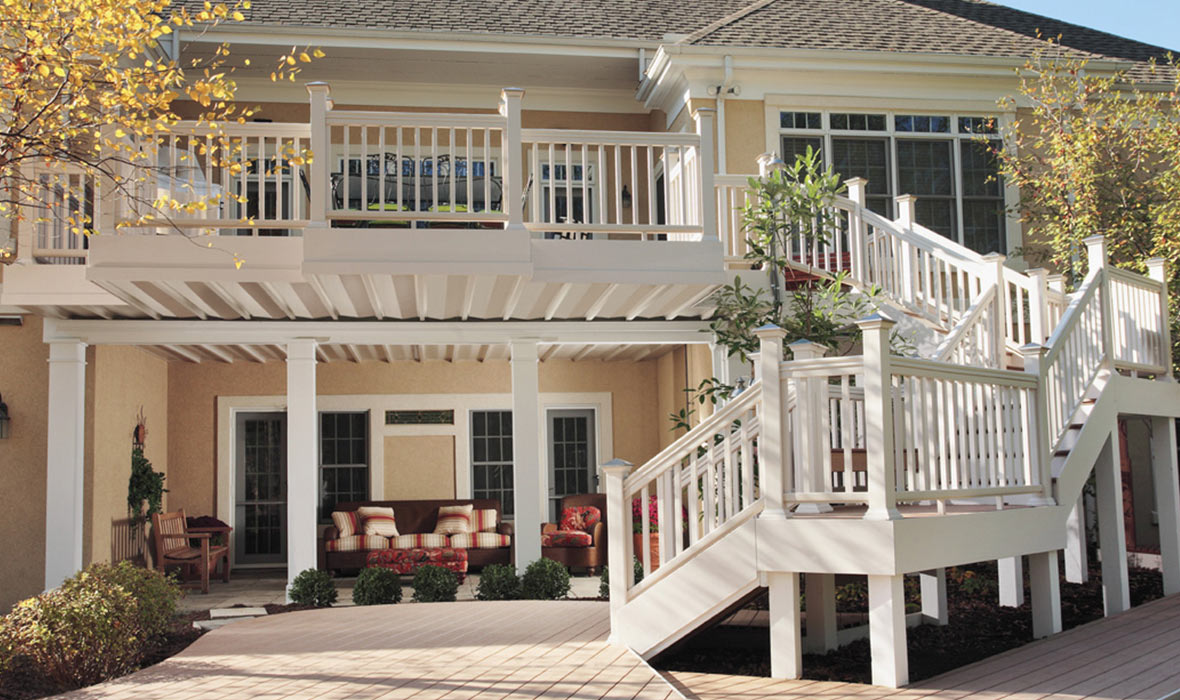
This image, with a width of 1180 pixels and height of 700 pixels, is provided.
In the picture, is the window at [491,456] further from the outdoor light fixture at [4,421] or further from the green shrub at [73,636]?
the green shrub at [73,636]

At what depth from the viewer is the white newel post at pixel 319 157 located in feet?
25.6

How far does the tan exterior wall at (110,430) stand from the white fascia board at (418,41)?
361cm

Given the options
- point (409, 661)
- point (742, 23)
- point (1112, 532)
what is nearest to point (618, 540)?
point (409, 661)

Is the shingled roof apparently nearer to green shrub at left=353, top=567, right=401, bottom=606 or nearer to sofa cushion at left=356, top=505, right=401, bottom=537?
sofa cushion at left=356, top=505, right=401, bottom=537

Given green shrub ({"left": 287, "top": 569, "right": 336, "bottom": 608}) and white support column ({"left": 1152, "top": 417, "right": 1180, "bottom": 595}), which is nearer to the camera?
white support column ({"left": 1152, "top": 417, "right": 1180, "bottom": 595})

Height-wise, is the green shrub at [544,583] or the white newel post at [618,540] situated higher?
the white newel post at [618,540]

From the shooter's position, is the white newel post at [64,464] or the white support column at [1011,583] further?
the white newel post at [64,464]

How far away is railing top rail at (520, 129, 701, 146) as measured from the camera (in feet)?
27.2

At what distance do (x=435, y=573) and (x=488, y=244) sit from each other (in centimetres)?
338

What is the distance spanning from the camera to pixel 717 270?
8.65m

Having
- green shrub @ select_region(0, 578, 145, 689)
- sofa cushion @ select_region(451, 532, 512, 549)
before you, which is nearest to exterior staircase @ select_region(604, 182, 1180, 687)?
green shrub @ select_region(0, 578, 145, 689)

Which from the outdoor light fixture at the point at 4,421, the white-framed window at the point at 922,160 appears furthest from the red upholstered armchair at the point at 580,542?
the outdoor light fixture at the point at 4,421

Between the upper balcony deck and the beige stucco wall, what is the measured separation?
402cm

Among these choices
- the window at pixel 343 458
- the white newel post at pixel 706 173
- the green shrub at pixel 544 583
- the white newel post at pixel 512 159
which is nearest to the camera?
the white newel post at pixel 512 159
